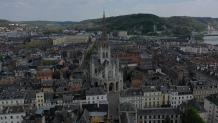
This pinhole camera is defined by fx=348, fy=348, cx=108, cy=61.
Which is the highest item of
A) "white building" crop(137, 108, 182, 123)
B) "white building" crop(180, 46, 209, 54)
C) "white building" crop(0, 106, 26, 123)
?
"white building" crop(180, 46, 209, 54)

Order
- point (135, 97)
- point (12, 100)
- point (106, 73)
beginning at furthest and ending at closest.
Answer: point (106, 73) → point (135, 97) → point (12, 100)

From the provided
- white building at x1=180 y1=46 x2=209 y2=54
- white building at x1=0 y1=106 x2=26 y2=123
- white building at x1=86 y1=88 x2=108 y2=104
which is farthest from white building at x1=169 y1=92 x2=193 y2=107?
white building at x1=180 y1=46 x2=209 y2=54

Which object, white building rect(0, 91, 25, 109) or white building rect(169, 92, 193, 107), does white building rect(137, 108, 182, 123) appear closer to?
white building rect(169, 92, 193, 107)

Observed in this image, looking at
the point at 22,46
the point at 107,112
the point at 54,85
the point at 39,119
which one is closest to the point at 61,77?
the point at 54,85

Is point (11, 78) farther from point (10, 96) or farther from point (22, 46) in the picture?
point (22, 46)

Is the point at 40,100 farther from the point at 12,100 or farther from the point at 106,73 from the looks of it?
the point at 106,73

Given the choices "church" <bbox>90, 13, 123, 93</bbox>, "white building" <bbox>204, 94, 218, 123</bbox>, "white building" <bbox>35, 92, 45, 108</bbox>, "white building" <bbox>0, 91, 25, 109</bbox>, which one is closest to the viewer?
"white building" <bbox>204, 94, 218, 123</bbox>

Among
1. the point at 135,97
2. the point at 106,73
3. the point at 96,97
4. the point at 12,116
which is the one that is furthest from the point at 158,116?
the point at 12,116
